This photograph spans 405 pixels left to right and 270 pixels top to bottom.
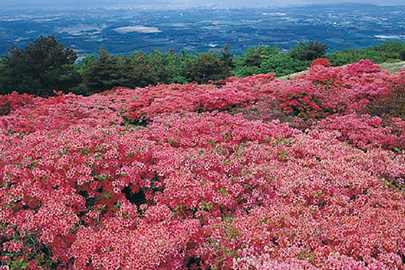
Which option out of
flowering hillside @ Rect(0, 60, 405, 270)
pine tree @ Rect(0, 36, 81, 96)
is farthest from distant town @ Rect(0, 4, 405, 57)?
flowering hillside @ Rect(0, 60, 405, 270)

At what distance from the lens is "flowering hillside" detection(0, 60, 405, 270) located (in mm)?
2988

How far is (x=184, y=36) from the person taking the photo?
4552 inches

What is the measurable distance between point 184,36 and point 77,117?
370ft

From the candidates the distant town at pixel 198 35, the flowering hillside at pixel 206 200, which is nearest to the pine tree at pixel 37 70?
the flowering hillside at pixel 206 200

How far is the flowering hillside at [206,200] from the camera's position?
118 inches

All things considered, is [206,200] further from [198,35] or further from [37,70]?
[198,35]

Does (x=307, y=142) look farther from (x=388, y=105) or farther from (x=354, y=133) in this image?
(x=388, y=105)

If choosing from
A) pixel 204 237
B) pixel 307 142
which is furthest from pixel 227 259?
pixel 307 142

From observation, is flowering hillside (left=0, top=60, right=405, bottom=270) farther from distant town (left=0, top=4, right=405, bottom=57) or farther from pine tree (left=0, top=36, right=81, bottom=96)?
distant town (left=0, top=4, right=405, bottom=57)

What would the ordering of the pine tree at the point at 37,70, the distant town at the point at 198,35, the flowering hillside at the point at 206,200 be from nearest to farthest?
the flowering hillside at the point at 206,200
the pine tree at the point at 37,70
the distant town at the point at 198,35

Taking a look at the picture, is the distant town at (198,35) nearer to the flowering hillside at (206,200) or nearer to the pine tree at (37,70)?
the pine tree at (37,70)

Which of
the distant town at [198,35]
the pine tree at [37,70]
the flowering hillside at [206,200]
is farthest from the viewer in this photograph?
the distant town at [198,35]

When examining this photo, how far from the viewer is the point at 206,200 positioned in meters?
3.77

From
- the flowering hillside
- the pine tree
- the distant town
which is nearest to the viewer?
the flowering hillside
